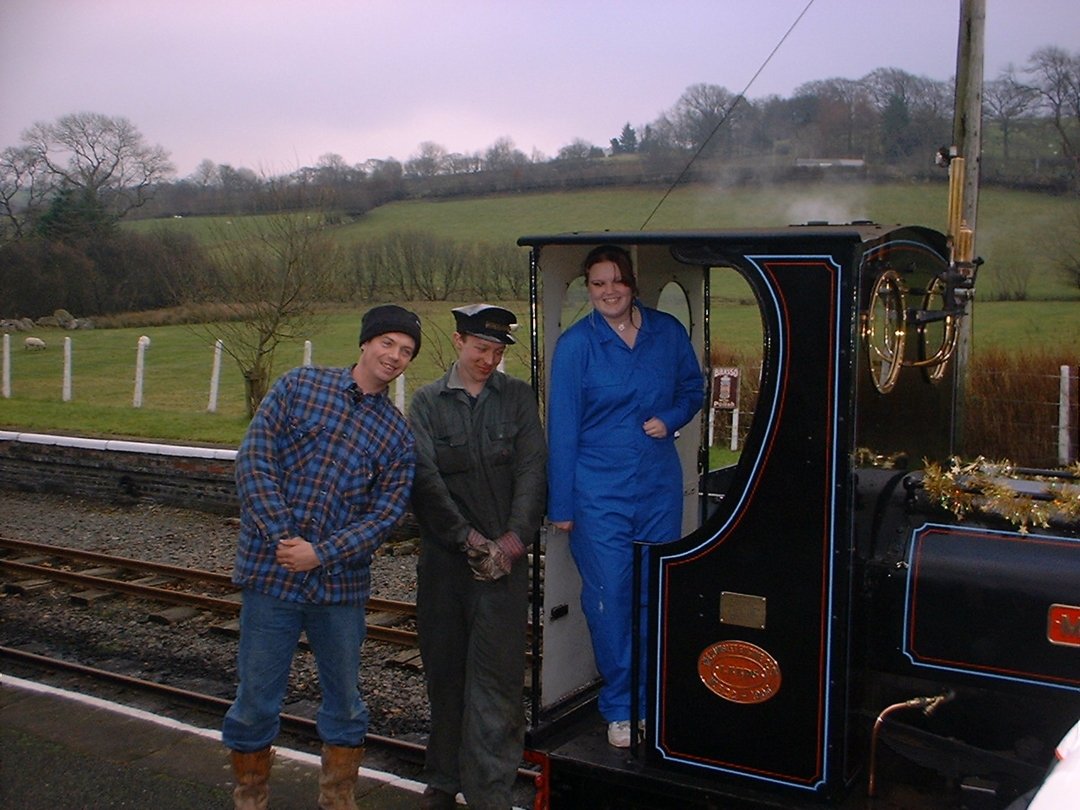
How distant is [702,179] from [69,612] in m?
17.8

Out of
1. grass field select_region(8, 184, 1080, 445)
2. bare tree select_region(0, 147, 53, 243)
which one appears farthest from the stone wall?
bare tree select_region(0, 147, 53, 243)

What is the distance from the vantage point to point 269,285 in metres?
15.4

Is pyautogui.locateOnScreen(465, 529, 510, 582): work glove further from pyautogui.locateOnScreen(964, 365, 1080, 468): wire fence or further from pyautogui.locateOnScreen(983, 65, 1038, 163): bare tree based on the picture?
pyautogui.locateOnScreen(983, 65, 1038, 163): bare tree

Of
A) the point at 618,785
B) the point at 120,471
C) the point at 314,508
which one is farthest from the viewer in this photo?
the point at 120,471

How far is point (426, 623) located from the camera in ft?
12.8

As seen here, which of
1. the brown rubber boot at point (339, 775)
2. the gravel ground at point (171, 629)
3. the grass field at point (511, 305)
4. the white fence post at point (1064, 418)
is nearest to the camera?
the brown rubber boot at point (339, 775)

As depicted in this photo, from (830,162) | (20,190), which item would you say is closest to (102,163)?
(20,190)

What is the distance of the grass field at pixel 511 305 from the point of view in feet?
47.8

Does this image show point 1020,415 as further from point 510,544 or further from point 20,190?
point 20,190

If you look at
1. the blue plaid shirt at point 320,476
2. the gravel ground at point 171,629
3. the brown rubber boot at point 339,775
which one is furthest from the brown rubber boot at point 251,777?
the gravel ground at point 171,629

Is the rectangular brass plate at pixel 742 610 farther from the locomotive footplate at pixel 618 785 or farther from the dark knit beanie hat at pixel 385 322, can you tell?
the dark knit beanie hat at pixel 385 322

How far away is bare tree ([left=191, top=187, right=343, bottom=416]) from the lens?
15.1 m

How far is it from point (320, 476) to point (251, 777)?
1.14 m

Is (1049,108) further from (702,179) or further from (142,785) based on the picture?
(142,785)
